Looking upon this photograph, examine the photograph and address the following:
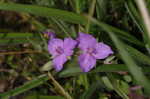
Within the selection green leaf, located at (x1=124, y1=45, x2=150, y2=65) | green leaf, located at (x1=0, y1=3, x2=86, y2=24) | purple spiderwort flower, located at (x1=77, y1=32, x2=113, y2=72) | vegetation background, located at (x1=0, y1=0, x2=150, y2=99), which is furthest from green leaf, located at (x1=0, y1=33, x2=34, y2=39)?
green leaf, located at (x1=124, y1=45, x2=150, y2=65)

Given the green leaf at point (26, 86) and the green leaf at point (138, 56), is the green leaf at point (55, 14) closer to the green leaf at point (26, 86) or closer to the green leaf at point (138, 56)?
the green leaf at point (138, 56)

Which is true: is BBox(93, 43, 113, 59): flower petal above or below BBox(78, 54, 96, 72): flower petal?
above

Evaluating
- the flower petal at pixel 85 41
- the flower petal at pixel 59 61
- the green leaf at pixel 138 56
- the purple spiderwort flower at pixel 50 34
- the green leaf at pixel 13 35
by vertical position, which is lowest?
the flower petal at pixel 59 61

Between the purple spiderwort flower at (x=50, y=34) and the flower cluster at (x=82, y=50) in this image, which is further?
the purple spiderwort flower at (x=50, y=34)

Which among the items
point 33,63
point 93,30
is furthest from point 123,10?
point 33,63

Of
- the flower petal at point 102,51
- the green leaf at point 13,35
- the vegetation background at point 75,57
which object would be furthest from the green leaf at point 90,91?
the green leaf at point 13,35

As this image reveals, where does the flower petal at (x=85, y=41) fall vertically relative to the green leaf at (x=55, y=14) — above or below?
below

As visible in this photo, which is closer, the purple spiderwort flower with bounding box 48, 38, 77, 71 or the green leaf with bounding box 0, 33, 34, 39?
the purple spiderwort flower with bounding box 48, 38, 77, 71

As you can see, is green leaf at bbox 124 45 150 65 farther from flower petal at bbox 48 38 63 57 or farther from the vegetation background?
flower petal at bbox 48 38 63 57
